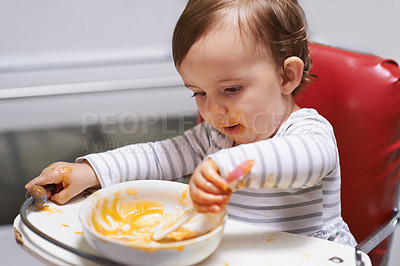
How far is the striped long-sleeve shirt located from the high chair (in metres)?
0.13

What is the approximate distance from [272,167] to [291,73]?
Answer: 26 centimetres

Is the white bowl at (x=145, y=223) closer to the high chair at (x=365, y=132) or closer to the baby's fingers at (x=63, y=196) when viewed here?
the baby's fingers at (x=63, y=196)

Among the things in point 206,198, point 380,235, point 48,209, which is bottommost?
point 380,235

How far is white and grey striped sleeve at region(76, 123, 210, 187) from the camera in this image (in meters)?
→ 0.82

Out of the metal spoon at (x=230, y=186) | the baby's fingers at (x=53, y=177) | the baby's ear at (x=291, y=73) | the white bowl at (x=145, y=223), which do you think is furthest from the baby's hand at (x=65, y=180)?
the baby's ear at (x=291, y=73)

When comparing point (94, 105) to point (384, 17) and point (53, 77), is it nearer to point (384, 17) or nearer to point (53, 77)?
point (53, 77)

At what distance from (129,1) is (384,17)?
0.85 m

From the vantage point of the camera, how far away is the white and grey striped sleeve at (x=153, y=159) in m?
0.82

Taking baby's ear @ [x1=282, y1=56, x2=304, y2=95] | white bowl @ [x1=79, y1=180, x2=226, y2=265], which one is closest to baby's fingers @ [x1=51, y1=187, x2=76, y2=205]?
white bowl @ [x1=79, y1=180, x2=226, y2=265]

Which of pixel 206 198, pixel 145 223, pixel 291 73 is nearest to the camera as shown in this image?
pixel 206 198

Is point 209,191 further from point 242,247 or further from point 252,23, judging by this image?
point 252,23

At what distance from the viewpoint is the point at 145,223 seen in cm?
68

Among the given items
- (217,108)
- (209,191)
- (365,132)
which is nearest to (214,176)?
(209,191)

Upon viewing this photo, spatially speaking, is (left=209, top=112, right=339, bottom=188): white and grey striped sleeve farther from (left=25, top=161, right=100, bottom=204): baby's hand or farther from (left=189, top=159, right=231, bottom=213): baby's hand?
(left=25, top=161, right=100, bottom=204): baby's hand
